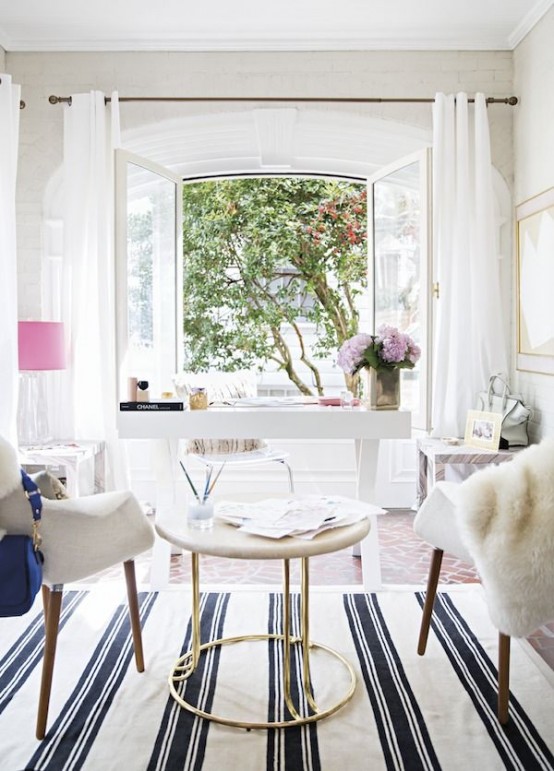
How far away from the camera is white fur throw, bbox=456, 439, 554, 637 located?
6.32 feet

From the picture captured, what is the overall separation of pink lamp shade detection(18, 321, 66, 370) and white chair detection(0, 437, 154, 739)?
195 cm

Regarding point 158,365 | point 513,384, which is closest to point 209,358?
point 158,365

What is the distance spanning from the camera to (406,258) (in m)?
4.70

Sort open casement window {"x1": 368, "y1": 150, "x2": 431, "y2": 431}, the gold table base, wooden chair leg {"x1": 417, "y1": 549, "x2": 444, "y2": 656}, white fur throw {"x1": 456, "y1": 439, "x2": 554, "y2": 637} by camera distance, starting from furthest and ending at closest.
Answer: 1. open casement window {"x1": 368, "y1": 150, "x2": 431, "y2": 431}
2. wooden chair leg {"x1": 417, "y1": 549, "x2": 444, "y2": 656}
3. the gold table base
4. white fur throw {"x1": 456, "y1": 439, "x2": 554, "y2": 637}

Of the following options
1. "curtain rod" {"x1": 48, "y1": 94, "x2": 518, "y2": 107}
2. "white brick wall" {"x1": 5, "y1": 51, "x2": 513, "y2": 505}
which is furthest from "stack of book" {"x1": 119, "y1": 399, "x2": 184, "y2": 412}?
"curtain rod" {"x1": 48, "y1": 94, "x2": 518, "y2": 107}

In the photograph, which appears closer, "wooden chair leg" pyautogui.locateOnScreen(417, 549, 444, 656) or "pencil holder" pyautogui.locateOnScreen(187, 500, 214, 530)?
"pencil holder" pyautogui.locateOnScreen(187, 500, 214, 530)

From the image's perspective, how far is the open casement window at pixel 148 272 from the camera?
4414 millimetres

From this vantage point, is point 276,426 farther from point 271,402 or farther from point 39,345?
point 39,345

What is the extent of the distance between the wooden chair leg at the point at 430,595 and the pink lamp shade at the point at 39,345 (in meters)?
2.50

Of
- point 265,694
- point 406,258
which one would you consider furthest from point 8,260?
point 265,694

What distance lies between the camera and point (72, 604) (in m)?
3.14

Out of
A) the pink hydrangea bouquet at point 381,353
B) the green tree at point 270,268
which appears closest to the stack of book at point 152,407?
the pink hydrangea bouquet at point 381,353

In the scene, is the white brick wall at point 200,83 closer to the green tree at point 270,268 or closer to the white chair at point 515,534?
the green tree at point 270,268

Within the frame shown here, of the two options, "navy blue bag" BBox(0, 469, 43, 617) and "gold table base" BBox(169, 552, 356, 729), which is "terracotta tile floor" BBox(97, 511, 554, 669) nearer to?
"gold table base" BBox(169, 552, 356, 729)
